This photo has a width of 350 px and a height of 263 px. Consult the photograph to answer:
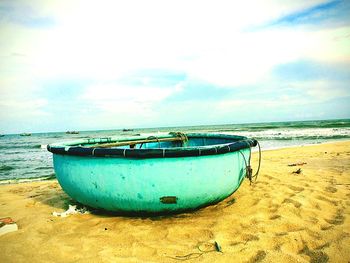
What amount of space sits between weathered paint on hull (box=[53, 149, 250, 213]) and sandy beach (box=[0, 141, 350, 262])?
0.24m

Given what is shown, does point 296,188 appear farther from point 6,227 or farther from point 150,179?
point 6,227

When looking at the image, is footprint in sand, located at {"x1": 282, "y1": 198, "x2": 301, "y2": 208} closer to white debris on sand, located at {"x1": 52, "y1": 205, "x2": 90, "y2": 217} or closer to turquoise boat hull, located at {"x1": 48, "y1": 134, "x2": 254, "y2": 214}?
turquoise boat hull, located at {"x1": 48, "y1": 134, "x2": 254, "y2": 214}

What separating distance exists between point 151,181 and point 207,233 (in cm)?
75

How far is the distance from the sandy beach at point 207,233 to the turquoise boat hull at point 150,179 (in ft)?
0.77

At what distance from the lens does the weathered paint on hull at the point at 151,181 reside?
2.62m

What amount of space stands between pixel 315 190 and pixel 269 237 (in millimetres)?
1873

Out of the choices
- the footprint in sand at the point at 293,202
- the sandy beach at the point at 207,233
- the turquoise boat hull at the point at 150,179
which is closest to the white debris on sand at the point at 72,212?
the sandy beach at the point at 207,233

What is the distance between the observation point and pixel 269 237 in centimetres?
242

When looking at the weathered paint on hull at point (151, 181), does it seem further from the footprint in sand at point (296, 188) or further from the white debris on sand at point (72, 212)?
the footprint in sand at point (296, 188)

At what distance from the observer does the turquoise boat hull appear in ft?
8.59

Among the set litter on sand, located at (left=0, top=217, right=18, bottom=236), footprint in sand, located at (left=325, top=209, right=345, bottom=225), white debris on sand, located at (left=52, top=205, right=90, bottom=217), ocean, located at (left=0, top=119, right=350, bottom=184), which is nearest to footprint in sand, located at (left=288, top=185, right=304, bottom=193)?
footprint in sand, located at (left=325, top=209, right=345, bottom=225)

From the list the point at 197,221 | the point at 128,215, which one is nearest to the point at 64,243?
the point at 128,215

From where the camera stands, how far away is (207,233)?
257cm

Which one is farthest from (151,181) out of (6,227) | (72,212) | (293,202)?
(293,202)
